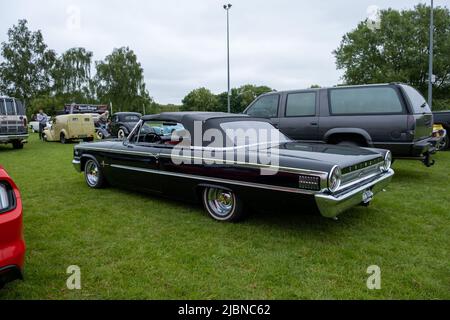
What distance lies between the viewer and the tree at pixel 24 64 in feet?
126

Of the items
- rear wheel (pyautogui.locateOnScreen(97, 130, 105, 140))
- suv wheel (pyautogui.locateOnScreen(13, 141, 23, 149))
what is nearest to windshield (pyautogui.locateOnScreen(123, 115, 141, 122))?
rear wheel (pyautogui.locateOnScreen(97, 130, 105, 140))

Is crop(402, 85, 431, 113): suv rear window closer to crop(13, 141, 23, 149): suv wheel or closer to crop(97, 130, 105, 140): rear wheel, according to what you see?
crop(13, 141, 23, 149): suv wheel

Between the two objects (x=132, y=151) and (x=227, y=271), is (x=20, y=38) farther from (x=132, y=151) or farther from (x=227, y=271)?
(x=227, y=271)

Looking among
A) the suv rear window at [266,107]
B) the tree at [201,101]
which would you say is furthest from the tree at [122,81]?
the suv rear window at [266,107]

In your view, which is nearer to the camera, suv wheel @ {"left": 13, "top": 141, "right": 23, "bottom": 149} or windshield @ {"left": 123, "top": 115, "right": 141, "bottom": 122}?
suv wheel @ {"left": 13, "top": 141, "right": 23, "bottom": 149}

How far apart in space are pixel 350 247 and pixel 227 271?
4.42 feet

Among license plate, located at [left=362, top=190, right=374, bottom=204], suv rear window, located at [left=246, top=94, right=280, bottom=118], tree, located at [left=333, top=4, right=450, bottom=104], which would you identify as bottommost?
license plate, located at [left=362, top=190, right=374, bottom=204]

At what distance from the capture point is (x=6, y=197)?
8.09ft

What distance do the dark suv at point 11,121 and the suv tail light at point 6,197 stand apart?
12048 mm

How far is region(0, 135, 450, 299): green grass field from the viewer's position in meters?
2.76

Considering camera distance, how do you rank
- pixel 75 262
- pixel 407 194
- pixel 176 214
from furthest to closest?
pixel 407 194 → pixel 176 214 → pixel 75 262

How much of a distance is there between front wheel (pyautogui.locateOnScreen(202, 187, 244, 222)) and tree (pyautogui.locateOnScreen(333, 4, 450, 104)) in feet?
107

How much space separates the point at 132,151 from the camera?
5.13 m
